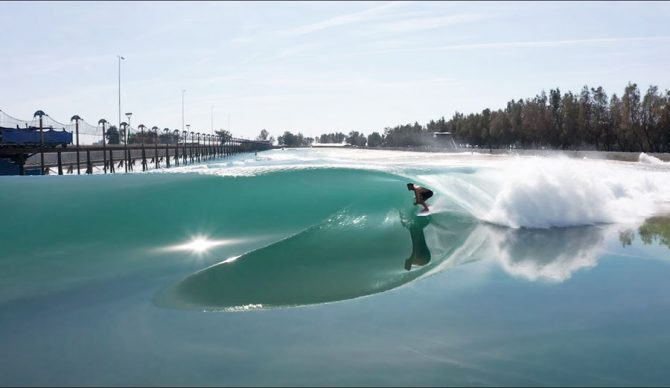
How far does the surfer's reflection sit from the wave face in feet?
0.08

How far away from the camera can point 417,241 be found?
1027 centimetres

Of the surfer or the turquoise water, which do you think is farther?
the surfer

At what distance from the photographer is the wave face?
25.7 feet

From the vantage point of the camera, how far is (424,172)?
54.1 ft

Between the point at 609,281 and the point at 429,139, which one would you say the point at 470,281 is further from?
the point at 429,139

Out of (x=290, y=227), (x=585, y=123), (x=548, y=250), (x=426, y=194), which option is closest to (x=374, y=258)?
(x=290, y=227)

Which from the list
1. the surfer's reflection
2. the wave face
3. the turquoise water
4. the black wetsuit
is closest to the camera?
the turquoise water

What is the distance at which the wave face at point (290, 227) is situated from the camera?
25.7 ft

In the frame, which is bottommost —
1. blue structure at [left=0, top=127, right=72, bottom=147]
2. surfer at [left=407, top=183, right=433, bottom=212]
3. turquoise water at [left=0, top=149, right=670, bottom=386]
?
turquoise water at [left=0, top=149, right=670, bottom=386]

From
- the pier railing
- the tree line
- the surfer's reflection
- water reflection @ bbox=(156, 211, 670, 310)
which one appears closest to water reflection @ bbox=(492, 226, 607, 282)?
water reflection @ bbox=(156, 211, 670, 310)

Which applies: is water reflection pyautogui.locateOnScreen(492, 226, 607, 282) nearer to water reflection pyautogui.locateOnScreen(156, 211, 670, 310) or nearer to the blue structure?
water reflection pyautogui.locateOnScreen(156, 211, 670, 310)

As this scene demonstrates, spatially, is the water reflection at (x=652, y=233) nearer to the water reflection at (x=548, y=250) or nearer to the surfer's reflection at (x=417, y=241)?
the water reflection at (x=548, y=250)

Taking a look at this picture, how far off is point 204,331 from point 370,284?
2679 mm

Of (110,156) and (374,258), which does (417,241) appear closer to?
(374,258)
